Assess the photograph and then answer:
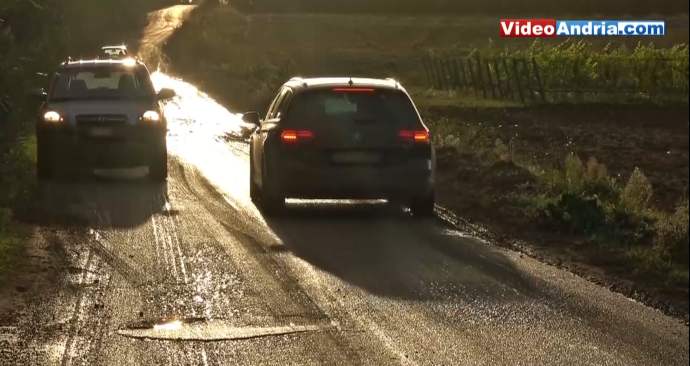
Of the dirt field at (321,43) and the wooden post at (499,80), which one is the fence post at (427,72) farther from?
the wooden post at (499,80)

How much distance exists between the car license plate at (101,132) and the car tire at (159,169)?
2.53ft

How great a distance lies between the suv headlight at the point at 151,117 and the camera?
22.1 m

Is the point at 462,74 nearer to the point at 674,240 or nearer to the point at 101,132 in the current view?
the point at 101,132

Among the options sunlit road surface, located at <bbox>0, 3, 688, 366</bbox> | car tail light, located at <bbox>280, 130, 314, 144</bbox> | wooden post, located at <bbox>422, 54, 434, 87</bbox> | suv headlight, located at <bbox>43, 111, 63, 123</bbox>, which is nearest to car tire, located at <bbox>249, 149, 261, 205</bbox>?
sunlit road surface, located at <bbox>0, 3, 688, 366</bbox>

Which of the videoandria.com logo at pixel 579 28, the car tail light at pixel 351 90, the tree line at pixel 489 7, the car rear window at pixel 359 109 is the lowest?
the car rear window at pixel 359 109

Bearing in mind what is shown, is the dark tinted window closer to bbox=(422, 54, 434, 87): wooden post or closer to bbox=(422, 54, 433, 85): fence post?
bbox=(422, 54, 434, 87): wooden post

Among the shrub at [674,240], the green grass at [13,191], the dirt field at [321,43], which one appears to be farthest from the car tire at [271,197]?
the dirt field at [321,43]

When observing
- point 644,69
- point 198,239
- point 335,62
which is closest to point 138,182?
point 198,239

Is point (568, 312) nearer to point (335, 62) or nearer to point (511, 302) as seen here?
point (511, 302)

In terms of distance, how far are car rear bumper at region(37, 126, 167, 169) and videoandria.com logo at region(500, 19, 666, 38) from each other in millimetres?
61666

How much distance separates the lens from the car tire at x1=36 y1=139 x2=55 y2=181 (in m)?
21.6

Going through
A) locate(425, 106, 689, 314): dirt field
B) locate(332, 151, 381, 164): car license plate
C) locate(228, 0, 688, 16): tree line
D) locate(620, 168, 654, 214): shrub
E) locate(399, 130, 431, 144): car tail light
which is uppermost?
locate(228, 0, 688, 16): tree line

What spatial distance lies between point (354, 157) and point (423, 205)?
1.05 m

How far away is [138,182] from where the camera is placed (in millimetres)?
21922
